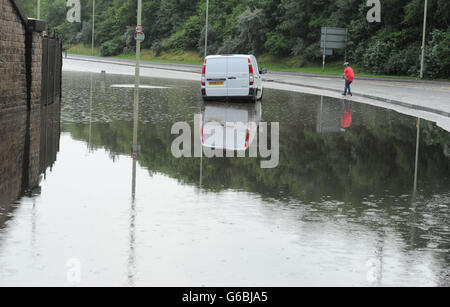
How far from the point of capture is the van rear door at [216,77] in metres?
27.5

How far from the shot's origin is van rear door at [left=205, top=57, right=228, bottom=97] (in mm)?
27547

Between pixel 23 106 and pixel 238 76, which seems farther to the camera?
pixel 238 76

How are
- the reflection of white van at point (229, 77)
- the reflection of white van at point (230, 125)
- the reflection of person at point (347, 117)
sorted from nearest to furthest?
the reflection of white van at point (230, 125), the reflection of person at point (347, 117), the reflection of white van at point (229, 77)

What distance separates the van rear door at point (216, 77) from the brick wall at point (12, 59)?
898 cm

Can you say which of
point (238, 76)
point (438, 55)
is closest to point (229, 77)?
point (238, 76)

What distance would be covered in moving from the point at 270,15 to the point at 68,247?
73282mm

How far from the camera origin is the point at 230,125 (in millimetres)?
19062

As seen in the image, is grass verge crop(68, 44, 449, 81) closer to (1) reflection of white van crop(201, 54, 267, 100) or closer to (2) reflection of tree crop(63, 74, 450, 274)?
(1) reflection of white van crop(201, 54, 267, 100)

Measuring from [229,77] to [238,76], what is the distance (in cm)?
34

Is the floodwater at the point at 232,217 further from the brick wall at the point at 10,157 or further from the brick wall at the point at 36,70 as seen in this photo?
the brick wall at the point at 36,70

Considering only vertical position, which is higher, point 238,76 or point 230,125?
point 238,76

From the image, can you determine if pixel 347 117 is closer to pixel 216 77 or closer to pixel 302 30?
pixel 216 77

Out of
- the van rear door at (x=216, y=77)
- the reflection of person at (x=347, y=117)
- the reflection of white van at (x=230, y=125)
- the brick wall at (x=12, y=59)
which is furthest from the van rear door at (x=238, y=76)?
the brick wall at (x=12, y=59)

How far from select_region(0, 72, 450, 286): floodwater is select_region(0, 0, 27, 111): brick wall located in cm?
309
